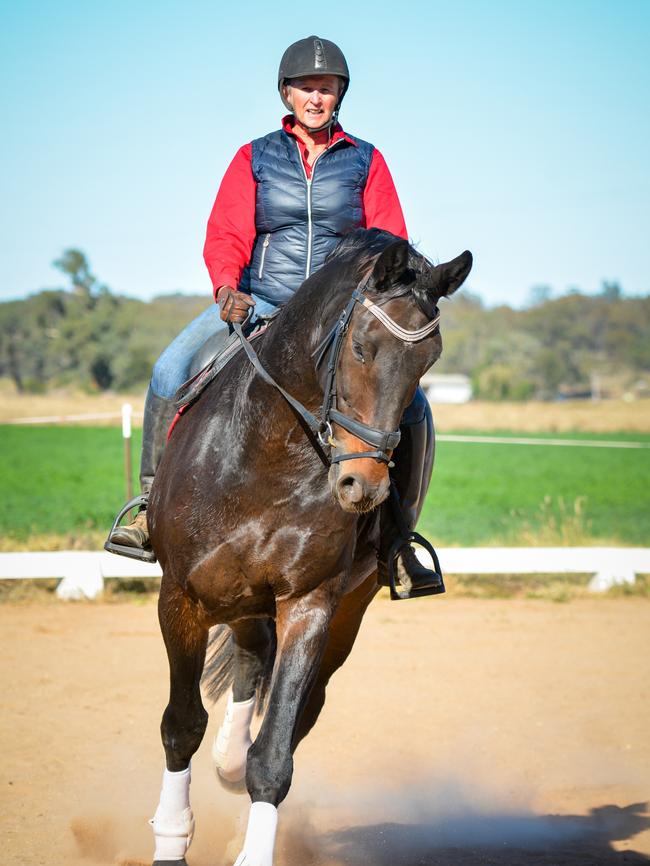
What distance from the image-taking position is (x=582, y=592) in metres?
11.6

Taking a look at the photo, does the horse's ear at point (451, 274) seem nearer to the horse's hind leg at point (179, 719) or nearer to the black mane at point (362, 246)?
the black mane at point (362, 246)

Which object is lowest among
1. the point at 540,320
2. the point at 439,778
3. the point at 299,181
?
the point at 540,320

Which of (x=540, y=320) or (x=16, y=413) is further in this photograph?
(x=540, y=320)

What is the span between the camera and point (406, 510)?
16.8 feet

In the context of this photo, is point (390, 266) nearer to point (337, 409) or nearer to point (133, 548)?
point (337, 409)

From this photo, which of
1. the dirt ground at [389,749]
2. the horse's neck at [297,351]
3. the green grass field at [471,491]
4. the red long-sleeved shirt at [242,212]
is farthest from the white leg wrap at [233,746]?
the green grass field at [471,491]

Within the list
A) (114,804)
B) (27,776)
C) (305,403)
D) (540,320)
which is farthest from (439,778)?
(540,320)

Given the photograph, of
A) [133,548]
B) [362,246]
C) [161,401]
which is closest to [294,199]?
[362,246]

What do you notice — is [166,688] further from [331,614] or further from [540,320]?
[540,320]

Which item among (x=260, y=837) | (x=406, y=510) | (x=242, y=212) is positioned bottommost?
(x=260, y=837)

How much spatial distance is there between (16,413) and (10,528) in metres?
28.8

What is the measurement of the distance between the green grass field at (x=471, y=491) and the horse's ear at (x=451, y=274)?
9.30 m

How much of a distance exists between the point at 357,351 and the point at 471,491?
24.3 m

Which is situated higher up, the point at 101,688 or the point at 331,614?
the point at 331,614
